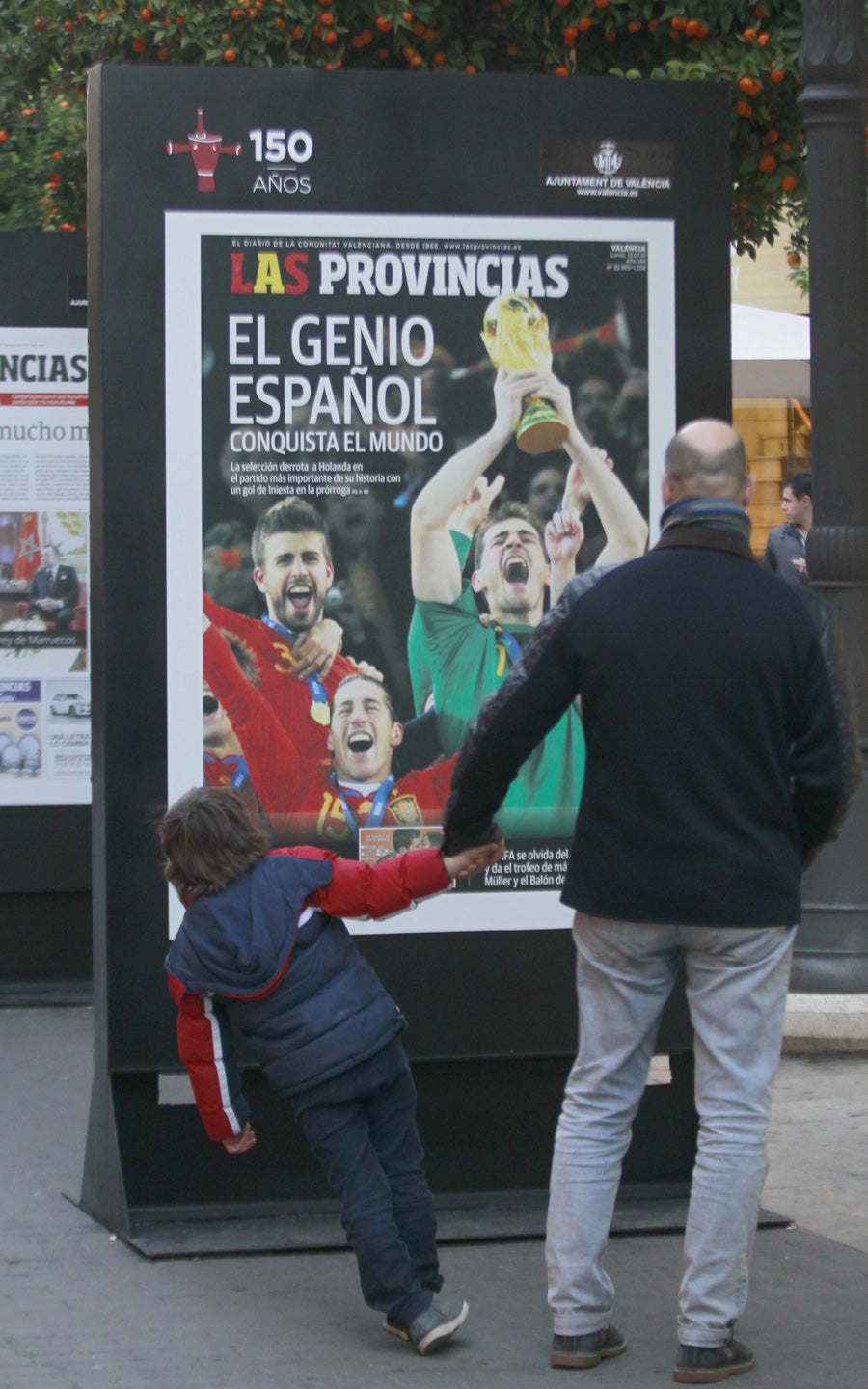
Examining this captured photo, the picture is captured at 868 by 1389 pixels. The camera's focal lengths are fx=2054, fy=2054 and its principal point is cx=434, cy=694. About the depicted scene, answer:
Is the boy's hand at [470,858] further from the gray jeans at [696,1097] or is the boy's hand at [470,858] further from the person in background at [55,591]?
the person in background at [55,591]

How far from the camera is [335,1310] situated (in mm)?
4324

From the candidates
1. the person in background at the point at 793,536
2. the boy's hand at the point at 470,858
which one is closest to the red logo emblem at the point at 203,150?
the boy's hand at the point at 470,858

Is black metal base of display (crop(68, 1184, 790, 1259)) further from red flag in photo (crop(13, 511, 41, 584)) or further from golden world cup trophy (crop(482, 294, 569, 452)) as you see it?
red flag in photo (crop(13, 511, 41, 584))

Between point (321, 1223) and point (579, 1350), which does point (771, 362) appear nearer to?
point (321, 1223)

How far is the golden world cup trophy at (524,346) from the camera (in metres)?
4.85

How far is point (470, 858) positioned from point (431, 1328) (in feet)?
3.01

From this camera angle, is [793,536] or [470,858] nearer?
[470,858]

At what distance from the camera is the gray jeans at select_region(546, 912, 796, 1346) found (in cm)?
381

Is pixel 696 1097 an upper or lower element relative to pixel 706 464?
lower

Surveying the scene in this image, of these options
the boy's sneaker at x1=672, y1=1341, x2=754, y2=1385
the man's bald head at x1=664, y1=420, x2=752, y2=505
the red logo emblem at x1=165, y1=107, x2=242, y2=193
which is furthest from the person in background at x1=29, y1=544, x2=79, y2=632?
the boy's sneaker at x1=672, y1=1341, x2=754, y2=1385

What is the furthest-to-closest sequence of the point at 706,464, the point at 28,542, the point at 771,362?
the point at 771,362
the point at 28,542
the point at 706,464

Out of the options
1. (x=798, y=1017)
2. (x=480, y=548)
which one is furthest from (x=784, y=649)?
(x=798, y=1017)

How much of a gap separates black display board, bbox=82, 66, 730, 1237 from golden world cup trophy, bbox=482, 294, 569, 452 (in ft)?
0.12

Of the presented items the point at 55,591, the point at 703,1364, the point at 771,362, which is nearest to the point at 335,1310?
the point at 703,1364
